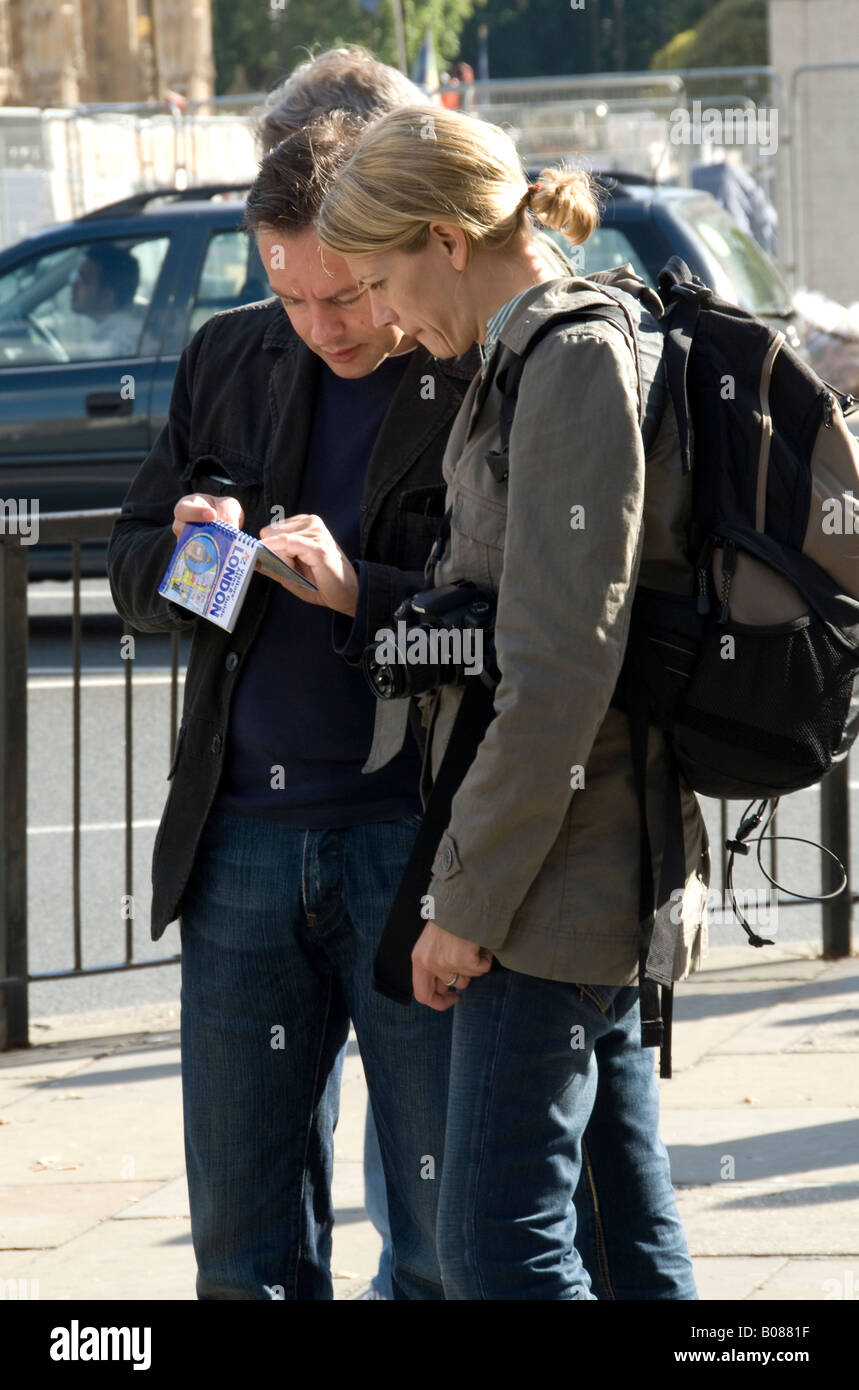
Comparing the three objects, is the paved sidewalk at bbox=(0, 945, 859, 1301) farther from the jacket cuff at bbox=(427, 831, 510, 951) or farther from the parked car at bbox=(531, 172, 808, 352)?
the parked car at bbox=(531, 172, 808, 352)

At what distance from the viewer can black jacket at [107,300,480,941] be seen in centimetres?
246

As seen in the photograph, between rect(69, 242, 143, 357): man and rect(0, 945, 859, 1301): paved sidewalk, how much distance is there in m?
5.77

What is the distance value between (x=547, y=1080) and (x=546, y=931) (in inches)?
7.0

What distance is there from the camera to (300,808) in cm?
244

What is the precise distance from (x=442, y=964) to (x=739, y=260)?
8.37 m

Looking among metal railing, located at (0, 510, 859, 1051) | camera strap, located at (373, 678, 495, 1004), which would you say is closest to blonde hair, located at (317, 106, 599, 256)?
camera strap, located at (373, 678, 495, 1004)

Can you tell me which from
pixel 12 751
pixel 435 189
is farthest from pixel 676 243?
pixel 435 189

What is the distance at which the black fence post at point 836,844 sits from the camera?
5.02 metres

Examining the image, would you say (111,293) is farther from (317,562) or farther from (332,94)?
(317,562)

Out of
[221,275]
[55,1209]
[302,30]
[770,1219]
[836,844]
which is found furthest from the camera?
[302,30]

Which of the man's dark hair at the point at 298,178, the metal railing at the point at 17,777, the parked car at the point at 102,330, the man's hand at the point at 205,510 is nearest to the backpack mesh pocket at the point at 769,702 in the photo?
the man's hand at the point at 205,510
